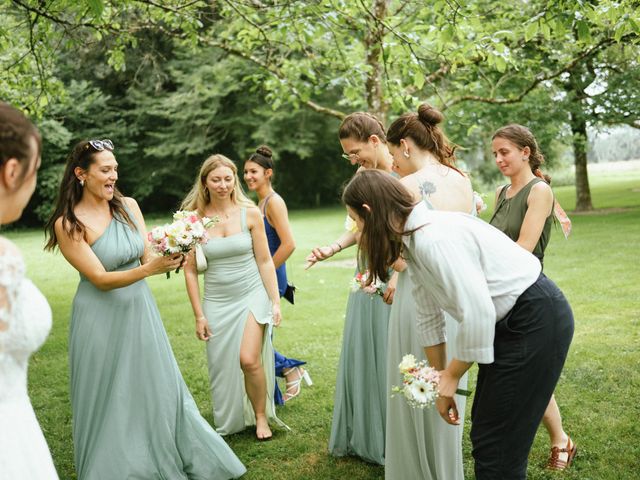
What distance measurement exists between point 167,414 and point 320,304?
24.2 feet

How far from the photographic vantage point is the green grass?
5180 millimetres

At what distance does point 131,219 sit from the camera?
4773 mm

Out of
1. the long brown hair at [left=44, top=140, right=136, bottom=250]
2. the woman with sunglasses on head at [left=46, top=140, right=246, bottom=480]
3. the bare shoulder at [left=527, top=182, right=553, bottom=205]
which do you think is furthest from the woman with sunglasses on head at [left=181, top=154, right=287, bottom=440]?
the bare shoulder at [left=527, top=182, right=553, bottom=205]

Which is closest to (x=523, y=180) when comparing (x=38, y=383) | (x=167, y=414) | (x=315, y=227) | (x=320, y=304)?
(x=167, y=414)

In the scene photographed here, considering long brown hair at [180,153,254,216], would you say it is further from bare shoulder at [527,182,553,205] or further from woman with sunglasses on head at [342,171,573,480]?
woman with sunglasses on head at [342,171,573,480]

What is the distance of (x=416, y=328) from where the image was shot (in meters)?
3.96

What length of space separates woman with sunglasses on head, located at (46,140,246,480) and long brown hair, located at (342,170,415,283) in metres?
1.95

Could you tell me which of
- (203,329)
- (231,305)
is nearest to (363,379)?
(231,305)

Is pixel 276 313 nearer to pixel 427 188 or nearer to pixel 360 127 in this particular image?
pixel 360 127

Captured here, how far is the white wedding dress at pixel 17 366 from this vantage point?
2244 millimetres

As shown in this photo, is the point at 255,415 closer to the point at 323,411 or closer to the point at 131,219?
the point at 323,411

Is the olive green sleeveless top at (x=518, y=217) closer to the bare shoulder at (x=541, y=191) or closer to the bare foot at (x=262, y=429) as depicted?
the bare shoulder at (x=541, y=191)

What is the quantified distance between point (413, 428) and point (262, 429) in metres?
2.23

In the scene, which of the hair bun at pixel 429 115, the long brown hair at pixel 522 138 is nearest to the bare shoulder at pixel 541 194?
the long brown hair at pixel 522 138
